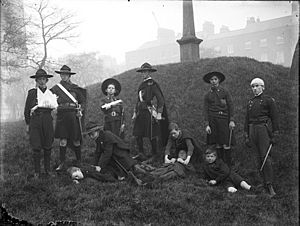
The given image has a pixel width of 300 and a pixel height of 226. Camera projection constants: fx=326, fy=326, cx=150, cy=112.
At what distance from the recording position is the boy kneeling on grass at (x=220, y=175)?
15.9ft

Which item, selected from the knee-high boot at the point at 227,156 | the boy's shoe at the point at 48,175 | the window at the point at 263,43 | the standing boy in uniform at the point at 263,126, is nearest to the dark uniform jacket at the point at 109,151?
the boy's shoe at the point at 48,175

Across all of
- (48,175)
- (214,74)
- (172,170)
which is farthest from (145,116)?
(48,175)

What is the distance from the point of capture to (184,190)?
15.7 ft

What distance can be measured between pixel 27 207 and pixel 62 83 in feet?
7.28

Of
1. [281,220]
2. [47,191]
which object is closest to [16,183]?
[47,191]

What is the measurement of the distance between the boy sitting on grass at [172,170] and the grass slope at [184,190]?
17cm

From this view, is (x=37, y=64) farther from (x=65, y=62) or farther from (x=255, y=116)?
(x=255, y=116)

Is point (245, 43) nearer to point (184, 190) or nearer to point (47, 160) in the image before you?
point (184, 190)

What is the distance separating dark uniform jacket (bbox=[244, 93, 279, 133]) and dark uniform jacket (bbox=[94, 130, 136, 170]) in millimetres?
2109

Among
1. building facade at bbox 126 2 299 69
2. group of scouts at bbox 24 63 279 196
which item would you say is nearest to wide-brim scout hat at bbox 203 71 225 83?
group of scouts at bbox 24 63 279 196

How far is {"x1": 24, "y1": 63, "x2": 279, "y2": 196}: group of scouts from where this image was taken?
4.86 meters

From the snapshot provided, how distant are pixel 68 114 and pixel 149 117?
5.01 ft

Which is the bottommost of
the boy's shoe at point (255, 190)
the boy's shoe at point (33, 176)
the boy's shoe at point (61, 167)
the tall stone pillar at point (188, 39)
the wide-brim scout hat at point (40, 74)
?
the boy's shoe at point (255, 190)

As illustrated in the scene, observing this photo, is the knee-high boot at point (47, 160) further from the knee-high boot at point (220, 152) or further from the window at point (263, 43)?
the window at point (263, 43)
